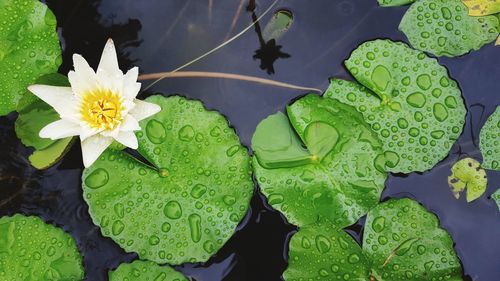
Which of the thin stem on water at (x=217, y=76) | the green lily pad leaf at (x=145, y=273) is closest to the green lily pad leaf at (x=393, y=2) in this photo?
the thin stem on water at (x=217, y=76)

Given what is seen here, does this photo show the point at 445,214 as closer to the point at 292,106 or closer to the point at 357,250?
the point at 357,250

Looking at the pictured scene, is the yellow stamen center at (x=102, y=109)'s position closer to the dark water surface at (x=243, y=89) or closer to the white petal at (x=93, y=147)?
the white petal at (x=93, y=147)

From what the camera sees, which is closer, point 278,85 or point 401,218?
point 401,218

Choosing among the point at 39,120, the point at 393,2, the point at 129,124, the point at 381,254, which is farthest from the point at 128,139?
the point at 393,2

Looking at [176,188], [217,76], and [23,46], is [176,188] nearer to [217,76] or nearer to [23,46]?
[217,76]

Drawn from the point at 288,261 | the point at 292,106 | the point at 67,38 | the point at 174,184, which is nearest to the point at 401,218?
the point at 288,261

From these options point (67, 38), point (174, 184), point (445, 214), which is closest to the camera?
point (174, 184)

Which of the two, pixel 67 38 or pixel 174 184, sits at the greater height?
pixel 67 38
